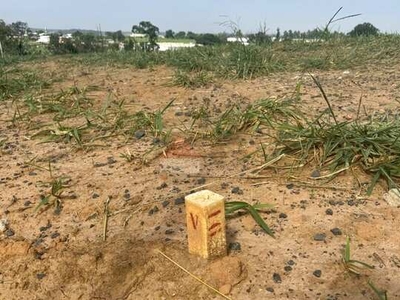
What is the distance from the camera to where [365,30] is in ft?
26.1

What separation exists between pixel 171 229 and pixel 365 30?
7.08 meters

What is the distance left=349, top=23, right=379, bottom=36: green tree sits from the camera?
25.2 ft

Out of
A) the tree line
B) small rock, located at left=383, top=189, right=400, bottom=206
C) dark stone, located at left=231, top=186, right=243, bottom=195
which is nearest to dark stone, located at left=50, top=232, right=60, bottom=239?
dark stone, located at left=231, top=186, right=243, bottom=195

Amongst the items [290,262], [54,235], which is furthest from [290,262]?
[54,235]

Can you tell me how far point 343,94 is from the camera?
4.12 m

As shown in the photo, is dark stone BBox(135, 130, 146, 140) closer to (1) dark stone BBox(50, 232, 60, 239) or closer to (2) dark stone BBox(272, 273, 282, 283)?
(1) dark stone BBox(50, 232, 60, 239)

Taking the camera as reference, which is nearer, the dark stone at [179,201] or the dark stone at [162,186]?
the dark stone at [179,201]

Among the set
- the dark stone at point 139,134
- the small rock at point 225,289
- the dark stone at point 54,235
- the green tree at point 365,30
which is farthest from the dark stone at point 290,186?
the green tree at point 365,30

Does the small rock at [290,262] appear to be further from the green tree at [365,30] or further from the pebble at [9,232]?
the green tree at [365,30]

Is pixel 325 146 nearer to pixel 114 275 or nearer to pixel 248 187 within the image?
pixel 248 187

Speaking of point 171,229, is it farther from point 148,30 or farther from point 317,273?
point 148,30

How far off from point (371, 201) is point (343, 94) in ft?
6.91

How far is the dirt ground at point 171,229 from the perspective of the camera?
1.75 meters

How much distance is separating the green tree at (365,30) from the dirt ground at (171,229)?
550cm
